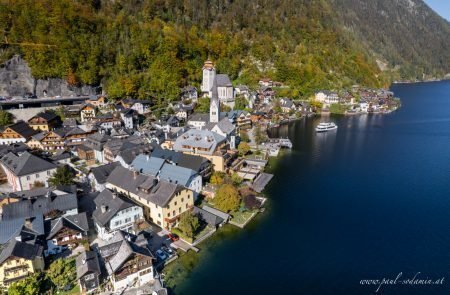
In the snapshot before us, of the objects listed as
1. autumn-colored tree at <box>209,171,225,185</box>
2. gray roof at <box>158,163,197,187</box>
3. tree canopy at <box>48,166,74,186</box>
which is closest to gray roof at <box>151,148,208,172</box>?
autumn-colored tree at <box>209,171,225,185</box>

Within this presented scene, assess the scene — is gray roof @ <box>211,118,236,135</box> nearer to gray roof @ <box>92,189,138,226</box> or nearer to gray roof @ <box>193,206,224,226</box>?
gray roof @ <box>193,206,224,226</box>

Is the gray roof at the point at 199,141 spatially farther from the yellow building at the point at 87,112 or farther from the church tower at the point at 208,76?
the church tower at the point at 208,76

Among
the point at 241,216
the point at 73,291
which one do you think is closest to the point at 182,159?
the point at 241,216

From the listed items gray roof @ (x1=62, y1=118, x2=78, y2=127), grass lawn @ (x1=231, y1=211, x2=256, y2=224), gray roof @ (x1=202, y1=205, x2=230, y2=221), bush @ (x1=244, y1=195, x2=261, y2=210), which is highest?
gray roof @ (x1=62, y1=118, x2=78, y2=127)

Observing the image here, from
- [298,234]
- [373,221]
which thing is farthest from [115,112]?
[373,221]

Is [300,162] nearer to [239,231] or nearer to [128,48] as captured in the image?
[239,231]

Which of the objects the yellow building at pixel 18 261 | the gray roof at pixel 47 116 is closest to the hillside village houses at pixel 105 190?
the yellow building at pixel 18 261

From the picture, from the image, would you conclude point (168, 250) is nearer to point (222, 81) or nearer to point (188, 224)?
point (188, 224)
